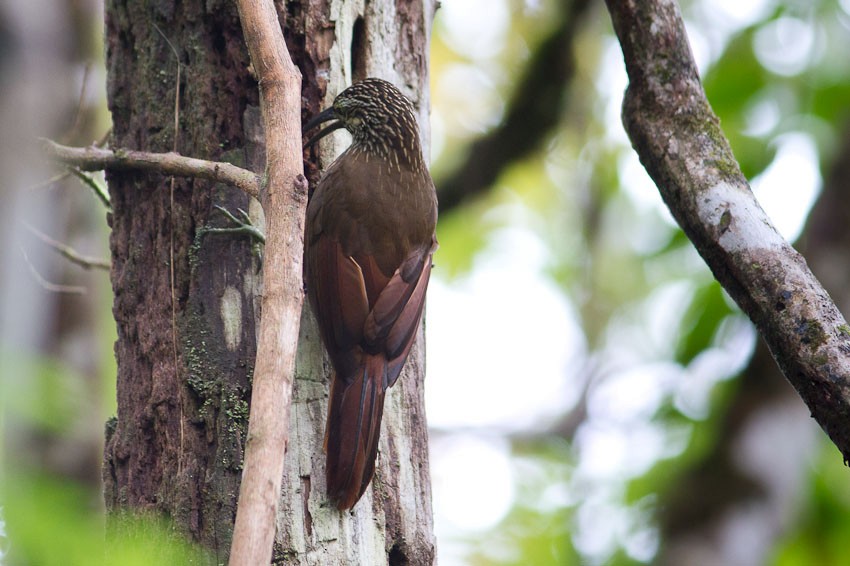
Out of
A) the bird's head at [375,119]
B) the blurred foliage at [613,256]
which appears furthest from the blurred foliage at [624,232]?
the bird's head at [375,119]

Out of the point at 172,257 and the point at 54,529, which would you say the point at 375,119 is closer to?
the point at 172,257

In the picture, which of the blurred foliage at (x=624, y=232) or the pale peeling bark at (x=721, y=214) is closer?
the pale peeling bark at (x=721, y=214)

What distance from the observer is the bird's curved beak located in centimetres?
330

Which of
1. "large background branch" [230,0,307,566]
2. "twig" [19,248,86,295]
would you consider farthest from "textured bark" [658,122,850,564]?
"large background branch" [230,0,307,566]

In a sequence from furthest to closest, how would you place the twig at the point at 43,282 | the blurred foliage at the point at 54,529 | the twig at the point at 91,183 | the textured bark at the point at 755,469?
the textured bark at the point at 755,469, the twig at the point at 91,183, the twig at the point at 43,282, the blurred foliage at the point at 54,529

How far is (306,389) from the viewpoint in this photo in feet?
9.91

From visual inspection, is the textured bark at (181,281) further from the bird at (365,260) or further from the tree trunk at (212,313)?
the bird at (365,260)

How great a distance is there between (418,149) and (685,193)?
1199 millimetres

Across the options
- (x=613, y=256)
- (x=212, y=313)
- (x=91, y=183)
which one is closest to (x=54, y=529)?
(x=212, y=313)

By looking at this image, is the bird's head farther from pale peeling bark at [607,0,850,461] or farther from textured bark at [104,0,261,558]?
pale peeling bark at [607,0,850,461]

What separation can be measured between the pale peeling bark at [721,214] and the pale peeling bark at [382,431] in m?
0.79

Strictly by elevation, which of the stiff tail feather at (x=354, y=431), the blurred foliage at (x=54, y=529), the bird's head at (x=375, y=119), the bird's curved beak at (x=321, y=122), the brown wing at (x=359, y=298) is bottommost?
the blurred foliage at (x=54, y=529)

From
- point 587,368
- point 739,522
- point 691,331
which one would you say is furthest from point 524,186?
point 739,522

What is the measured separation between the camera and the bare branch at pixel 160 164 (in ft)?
9.07
